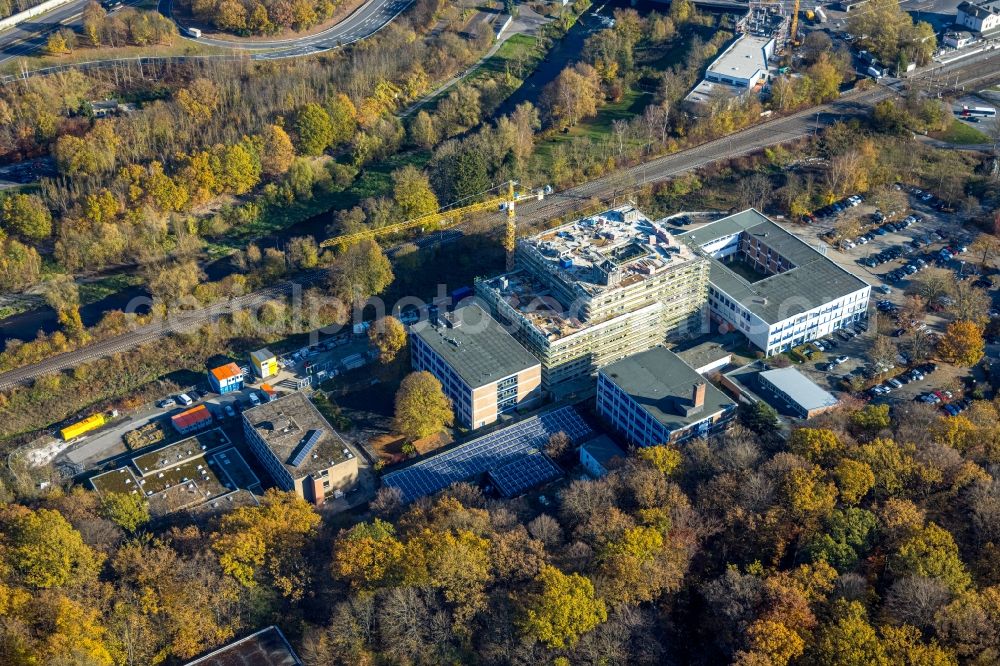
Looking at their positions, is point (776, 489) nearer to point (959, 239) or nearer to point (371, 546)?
point (371, 546)

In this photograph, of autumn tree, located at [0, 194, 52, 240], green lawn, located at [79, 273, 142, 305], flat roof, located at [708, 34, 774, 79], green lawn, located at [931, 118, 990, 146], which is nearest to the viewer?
green lawn, located at [79, 273, 142, 305]

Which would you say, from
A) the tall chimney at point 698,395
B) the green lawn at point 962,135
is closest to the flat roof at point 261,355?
the tall chimney at point 698,395

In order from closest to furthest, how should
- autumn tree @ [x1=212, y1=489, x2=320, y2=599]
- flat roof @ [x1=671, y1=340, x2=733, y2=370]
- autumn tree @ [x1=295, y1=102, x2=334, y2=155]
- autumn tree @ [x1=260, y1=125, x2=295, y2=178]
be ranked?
1. autumn tree @ [x1=212, y1=489, x2=320, y2=599]
2. flat roof @ [x1=671, y1=340, x2=733, y2=370]
3. autumn tree @ [x1=260, y1=125, x2=295, y2=178]
4. autumn tree @ [x1=295, y1=102, x2=334, y2=155]

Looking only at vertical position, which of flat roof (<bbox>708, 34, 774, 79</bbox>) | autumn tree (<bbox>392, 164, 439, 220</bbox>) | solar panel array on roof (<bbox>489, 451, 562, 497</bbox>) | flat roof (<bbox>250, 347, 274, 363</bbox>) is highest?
flat roof (<bbox>708, 34, 774, 79</bbox>)

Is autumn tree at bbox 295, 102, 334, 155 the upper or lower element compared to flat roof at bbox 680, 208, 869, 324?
upper

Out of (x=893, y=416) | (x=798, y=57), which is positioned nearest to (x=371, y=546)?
(x=893, y=416)

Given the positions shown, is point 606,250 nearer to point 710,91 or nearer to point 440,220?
point 440,220

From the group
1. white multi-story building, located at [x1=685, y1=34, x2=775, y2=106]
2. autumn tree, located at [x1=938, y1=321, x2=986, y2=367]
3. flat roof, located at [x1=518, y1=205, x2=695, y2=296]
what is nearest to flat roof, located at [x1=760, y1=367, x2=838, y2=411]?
autumn tree, located at [x1=938, y1=321, x2=986, y2=367]

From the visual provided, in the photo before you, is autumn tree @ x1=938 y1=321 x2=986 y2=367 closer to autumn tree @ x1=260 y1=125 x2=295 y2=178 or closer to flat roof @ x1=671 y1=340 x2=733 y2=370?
flat roof @ x1=671 y1=340 x2=733 y2=370
